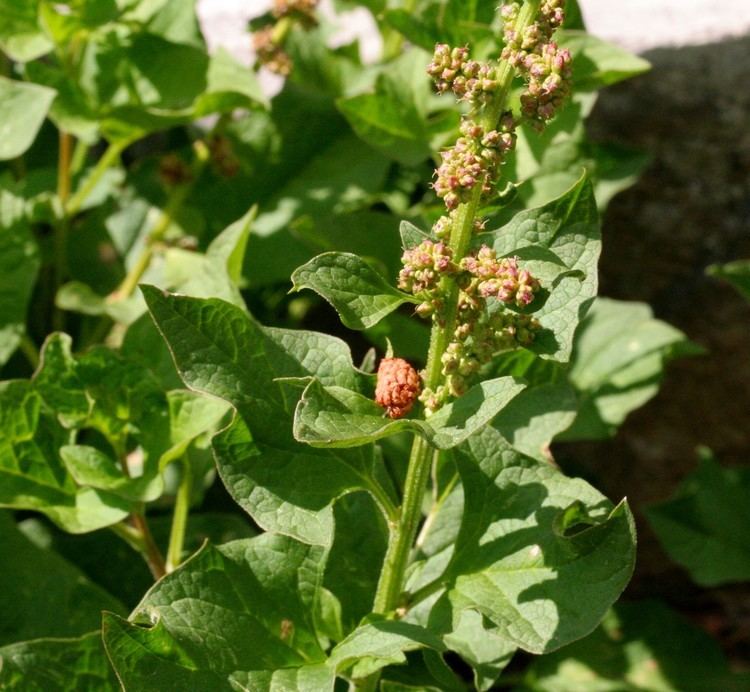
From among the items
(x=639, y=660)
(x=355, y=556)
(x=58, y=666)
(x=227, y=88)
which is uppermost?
(x=227, y=88)

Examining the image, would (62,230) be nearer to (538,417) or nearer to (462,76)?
(538,417)

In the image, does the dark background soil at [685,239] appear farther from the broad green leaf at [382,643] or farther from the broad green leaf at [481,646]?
the broad green leaf at [382,643]

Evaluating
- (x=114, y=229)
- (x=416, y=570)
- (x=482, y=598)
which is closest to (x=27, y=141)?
(x=114, y=229)

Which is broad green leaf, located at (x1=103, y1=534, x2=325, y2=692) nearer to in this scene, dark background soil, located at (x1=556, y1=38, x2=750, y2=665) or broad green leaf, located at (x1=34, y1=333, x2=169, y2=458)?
broad green leaf, located at (x1=34, y1=333, x2=169, y2=458)

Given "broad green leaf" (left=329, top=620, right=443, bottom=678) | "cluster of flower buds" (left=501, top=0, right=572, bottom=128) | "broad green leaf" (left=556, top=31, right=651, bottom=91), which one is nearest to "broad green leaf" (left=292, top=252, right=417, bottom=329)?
"cluster of flower buds" (left=501, top=0, right=572, bottom=128)

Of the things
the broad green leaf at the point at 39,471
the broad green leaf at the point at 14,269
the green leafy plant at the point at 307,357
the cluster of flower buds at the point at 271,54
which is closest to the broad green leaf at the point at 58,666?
the green leafy plant at the point at 307,357

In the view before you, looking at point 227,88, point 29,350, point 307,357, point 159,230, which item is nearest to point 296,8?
point 227,88

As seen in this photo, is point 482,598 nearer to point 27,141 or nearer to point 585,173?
point 585,173
